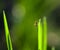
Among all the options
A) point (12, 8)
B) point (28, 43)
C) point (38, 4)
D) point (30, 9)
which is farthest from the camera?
point (12, 8)

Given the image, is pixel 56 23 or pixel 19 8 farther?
pixel 56 23

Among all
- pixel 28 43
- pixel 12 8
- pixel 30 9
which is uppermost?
pixel 12 8

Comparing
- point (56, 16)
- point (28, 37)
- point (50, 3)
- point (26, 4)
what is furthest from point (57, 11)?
point (28, 37)

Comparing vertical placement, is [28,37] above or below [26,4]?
below

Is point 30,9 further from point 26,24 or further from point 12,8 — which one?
point 12,8

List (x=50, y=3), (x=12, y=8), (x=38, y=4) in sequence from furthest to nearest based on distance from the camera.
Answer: (x=12, y=8) → (x=50, y=3) → (x=38, y=4)

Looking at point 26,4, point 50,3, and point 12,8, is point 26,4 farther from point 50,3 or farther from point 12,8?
point 12,8
